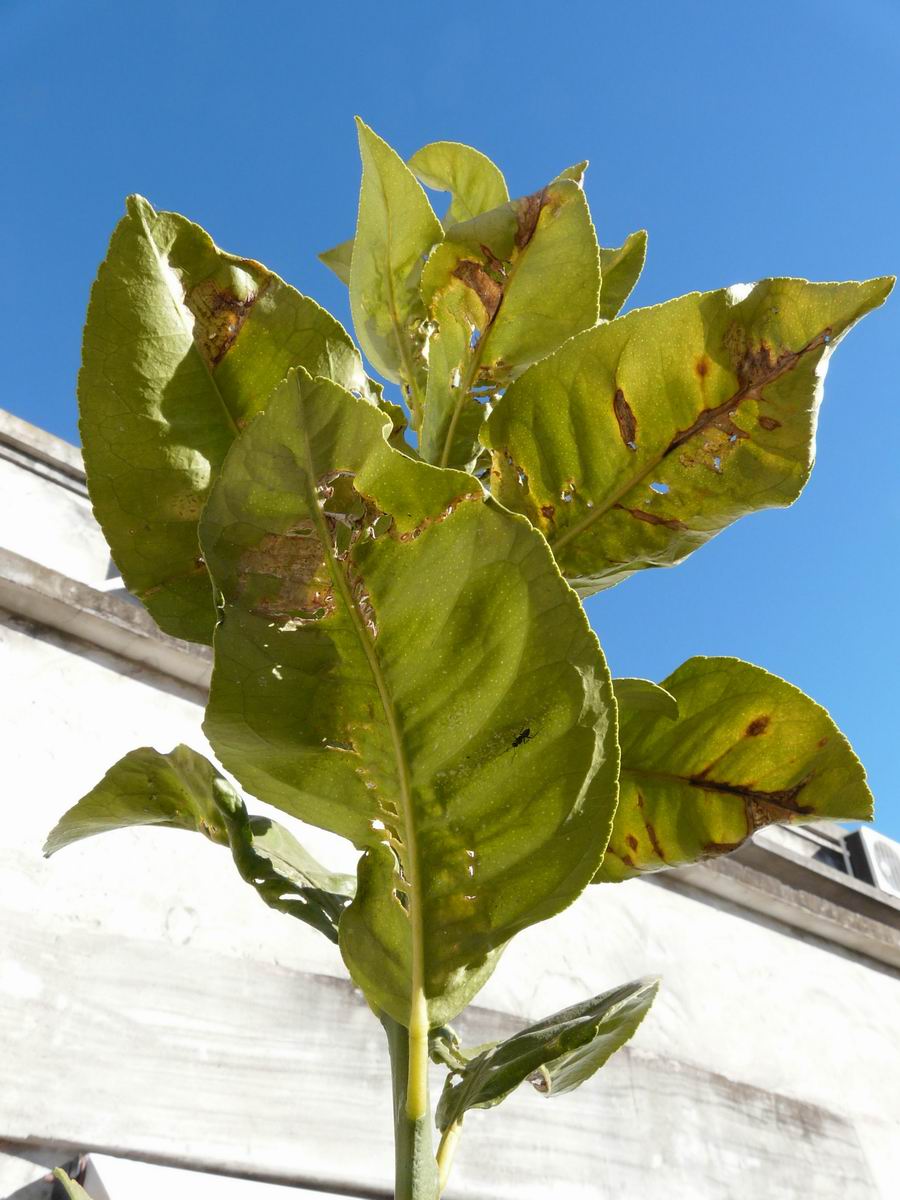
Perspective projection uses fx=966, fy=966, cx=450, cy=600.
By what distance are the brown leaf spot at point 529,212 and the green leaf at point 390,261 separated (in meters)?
0.14

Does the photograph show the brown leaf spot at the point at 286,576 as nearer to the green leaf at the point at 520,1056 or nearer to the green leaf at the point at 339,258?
the green leaf at the point at 520,1056

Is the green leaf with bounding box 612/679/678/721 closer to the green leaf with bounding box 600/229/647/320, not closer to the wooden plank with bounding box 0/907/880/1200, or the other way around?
the green leaf with bounding box 600/229/647/320

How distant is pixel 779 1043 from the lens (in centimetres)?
260

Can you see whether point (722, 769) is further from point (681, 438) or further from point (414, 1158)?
point (414, 1158)

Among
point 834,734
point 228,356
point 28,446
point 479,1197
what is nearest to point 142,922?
point 479,1197

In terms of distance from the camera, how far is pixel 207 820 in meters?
0.97

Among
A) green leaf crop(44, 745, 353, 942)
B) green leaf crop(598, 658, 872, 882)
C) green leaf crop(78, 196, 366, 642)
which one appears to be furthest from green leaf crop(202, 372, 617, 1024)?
green leaf crop(598, 658, 872, 882)

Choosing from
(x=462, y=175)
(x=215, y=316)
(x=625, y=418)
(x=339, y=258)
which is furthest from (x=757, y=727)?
(x=339, y=258)

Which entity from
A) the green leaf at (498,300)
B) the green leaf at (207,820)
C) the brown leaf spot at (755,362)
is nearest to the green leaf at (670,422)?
the brown leaf spot at (755,362)

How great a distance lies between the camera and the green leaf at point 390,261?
3.51 feet

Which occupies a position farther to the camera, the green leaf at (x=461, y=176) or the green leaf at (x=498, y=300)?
the green leaf at (x=461, y=176)

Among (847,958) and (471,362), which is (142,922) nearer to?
(471,362)

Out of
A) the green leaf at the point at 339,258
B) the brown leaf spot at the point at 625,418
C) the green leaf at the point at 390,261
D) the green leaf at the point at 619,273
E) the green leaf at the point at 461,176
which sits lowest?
the brown leaf spot at the point at 625,418

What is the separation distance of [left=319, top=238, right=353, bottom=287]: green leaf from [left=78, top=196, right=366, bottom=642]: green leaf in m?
0.58
